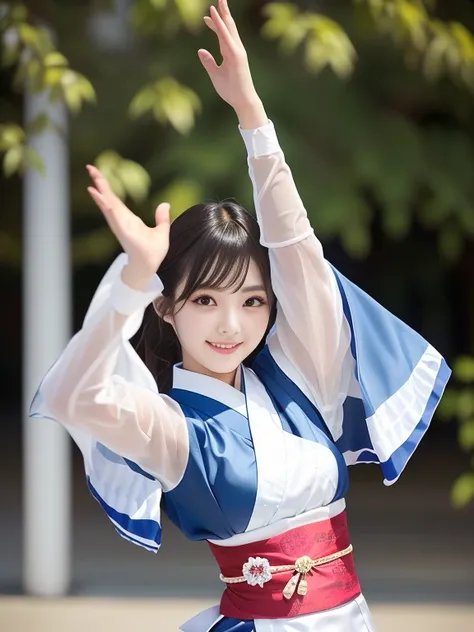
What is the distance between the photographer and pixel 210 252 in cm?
203

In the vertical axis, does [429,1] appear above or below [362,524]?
above

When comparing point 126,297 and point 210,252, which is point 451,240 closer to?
point 210,252

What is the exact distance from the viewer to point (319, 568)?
2033 mm

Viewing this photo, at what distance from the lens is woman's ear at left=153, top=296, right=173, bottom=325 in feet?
6.89

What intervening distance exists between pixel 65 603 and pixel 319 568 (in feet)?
9.57

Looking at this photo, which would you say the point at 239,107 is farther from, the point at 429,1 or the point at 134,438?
the point at 429,1

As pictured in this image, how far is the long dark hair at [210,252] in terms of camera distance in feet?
6.64

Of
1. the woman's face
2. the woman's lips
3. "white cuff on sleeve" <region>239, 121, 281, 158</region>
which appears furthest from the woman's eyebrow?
"white cuff on sleeve" <region>239, 121, 281, 158</region>

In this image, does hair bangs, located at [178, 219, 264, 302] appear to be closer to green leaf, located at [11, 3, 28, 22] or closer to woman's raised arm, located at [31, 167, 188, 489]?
woman's raised arm, located at [31, 167, 188, 489]

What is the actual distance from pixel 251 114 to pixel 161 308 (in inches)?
16.2

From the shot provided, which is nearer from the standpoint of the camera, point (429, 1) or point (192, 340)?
point (192, 340)

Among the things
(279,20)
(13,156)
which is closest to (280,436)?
(13,156)

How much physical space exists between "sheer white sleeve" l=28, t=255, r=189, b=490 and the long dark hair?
203 millimetres

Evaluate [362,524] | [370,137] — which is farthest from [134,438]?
[362,524]
